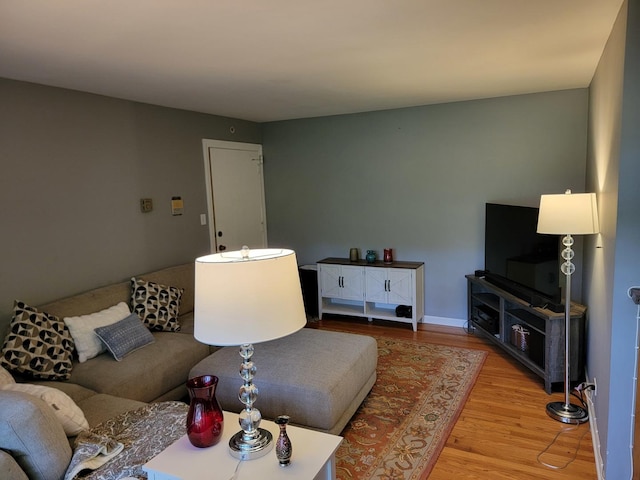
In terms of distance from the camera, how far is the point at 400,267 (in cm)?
460

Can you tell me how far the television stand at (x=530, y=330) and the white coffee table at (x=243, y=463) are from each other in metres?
2.10

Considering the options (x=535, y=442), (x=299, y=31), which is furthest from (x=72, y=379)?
(x=535, y=442)

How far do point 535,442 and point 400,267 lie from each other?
225cm

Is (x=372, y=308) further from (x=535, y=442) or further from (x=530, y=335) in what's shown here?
(x=535, y=442)

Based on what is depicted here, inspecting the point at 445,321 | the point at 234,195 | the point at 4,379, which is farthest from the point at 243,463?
the point at 234,195

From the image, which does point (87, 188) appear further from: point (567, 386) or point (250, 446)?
point (567, 386)

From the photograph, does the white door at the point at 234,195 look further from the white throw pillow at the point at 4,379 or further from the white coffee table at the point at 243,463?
the white coffee table at the point at 243,463

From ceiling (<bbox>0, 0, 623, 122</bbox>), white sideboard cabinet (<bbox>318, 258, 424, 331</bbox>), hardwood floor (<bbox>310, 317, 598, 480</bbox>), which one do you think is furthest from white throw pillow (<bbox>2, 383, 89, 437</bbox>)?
white sideboard cabinet (<bbox>318, 258, 424, 331</bbox>)

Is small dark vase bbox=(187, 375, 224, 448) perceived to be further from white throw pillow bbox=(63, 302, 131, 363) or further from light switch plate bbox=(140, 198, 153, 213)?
light switch plate bbox=(140, 198, 153, 213)

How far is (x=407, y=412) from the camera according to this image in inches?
117

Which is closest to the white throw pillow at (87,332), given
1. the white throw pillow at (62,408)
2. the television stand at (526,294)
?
the white throw pillow at (62,408)

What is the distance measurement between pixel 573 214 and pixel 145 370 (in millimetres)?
2794

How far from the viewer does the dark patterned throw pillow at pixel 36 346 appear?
2592 mm

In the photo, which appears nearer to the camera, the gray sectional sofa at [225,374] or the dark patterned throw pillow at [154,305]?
the gray sectional sofa at [225,374]
